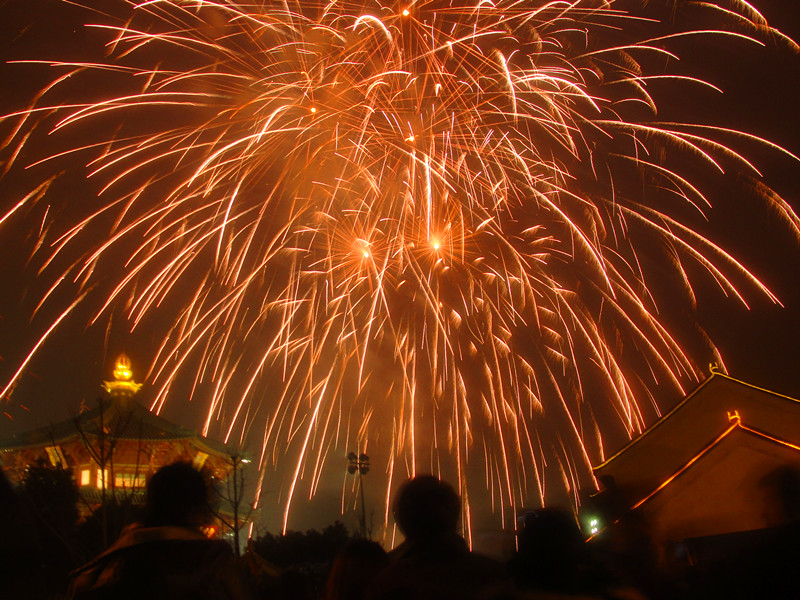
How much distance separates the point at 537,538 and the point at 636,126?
434 inches

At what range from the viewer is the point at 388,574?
272cm

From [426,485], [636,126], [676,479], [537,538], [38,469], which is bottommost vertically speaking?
[537,538]

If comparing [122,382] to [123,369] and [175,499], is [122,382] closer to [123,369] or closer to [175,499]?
[123,369]

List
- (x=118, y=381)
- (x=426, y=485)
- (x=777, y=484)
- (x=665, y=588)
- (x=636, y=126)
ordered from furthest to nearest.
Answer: (x=118, y=381) < (x=636, y=126) < (x=665, y=588) < (x=777, y=484) < (x=426, y=485)

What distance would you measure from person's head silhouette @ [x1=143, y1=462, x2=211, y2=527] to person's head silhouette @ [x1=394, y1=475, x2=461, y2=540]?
2.82ft

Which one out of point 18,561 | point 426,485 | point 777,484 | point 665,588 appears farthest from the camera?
point 665,588

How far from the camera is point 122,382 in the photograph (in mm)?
29656

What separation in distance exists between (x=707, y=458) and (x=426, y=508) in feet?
37.9

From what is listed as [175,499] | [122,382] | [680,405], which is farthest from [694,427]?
[122,382]

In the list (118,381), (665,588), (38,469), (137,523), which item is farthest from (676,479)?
(118,381)

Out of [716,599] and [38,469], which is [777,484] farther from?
[38,469]

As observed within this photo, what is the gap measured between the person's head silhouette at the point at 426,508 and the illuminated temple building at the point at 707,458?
21.9 feet

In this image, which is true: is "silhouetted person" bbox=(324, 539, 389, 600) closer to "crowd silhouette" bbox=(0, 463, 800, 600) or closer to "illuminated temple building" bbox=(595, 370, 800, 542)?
"crowd silhouette" bbox=(0, 463, 800, 600)

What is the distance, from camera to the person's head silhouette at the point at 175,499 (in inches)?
111
